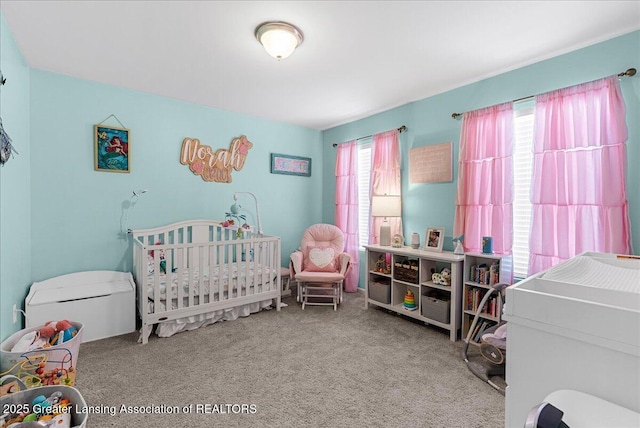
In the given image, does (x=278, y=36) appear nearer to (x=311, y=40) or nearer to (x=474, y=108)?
(x=311, y=40)

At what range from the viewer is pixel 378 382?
2.03m

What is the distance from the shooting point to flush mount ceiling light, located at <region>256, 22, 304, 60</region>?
6.63 ft

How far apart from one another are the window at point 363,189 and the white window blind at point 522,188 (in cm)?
181

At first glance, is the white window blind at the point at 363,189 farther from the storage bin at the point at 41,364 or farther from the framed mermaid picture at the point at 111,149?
the storage bin at the point at 41,364

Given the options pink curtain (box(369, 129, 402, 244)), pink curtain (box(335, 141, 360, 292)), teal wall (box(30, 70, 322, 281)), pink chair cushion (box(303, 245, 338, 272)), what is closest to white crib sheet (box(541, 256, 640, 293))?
pink curtain (box(369, 129, 402, 244))

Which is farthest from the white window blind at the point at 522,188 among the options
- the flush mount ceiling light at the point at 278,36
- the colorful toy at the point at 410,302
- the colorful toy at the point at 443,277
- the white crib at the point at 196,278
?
the white crib at the point at 196,278

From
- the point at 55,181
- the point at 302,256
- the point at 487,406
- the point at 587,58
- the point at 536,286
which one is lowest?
the point at 487,406

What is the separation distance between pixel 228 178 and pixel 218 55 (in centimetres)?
173

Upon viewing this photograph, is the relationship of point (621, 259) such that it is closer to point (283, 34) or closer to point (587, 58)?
point (587, 58)

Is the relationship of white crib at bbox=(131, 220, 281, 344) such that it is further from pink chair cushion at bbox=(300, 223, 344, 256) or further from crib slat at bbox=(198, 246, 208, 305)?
pink chair cushion at bbox=(300, 223, 344, 256)

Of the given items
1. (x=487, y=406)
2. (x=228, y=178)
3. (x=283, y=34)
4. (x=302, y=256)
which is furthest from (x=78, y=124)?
(x=487, y=406)

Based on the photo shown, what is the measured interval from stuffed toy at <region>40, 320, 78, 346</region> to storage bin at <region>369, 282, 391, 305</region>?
8.81ft

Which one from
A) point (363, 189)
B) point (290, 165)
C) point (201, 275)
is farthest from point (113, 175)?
point (363, 189)

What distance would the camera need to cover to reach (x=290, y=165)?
4516 mm
